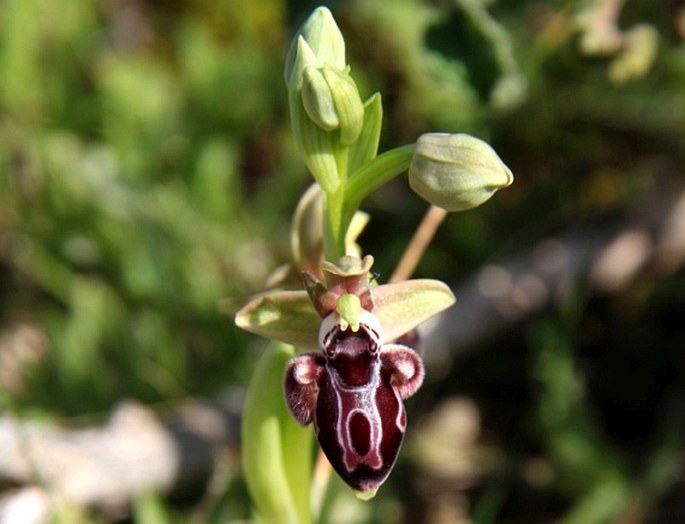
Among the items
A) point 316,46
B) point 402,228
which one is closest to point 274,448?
point 316,46

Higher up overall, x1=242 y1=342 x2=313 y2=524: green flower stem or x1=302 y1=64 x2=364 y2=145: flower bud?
x1=302 y1=64 x2=364 y2=145: flower bud

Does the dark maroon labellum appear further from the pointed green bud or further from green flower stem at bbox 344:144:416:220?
the pointed green bud

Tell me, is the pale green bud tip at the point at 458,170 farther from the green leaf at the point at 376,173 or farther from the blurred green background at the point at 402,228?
the blurred green background at the point at 402,228

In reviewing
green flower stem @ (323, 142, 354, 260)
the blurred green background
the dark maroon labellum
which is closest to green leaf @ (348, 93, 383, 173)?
green flower stem @ (323, 142, 354, 260)

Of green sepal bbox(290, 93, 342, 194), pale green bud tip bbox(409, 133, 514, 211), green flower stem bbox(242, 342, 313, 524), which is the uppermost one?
green sepal bbox(290, 93, 342, 194)

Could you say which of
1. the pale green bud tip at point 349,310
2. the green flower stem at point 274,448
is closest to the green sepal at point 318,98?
the pale green bud tip at point 349,310

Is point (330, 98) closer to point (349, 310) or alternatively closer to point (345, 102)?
point (345, 102)
